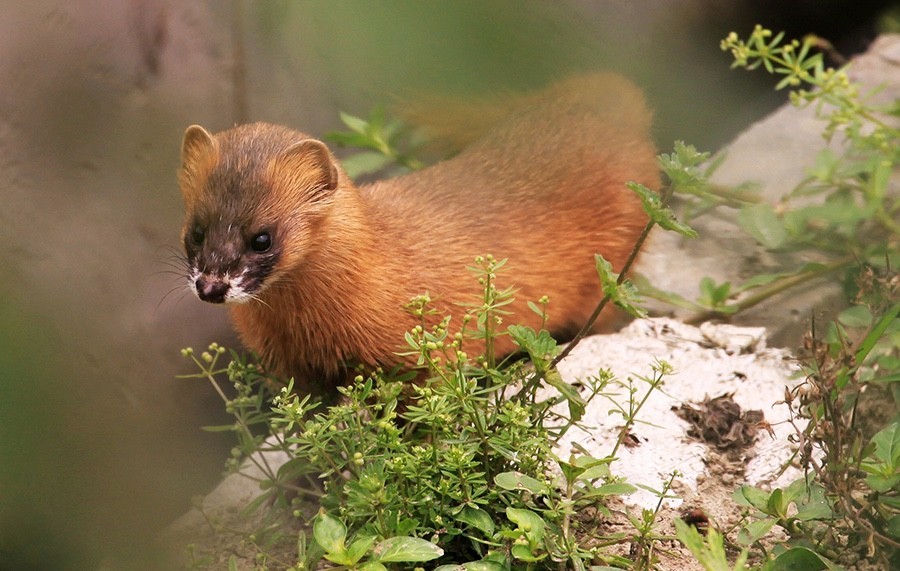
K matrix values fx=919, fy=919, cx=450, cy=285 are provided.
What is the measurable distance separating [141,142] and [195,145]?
0.90ft

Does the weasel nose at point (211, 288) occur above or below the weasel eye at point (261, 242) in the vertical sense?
below

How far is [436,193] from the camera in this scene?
316 centimetres

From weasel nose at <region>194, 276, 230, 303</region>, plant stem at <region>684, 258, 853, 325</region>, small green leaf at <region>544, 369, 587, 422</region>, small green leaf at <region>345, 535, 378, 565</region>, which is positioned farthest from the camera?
plant stem at <region>684, 258, 853, 325</region>

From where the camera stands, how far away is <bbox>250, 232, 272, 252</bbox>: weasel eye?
2420 mm

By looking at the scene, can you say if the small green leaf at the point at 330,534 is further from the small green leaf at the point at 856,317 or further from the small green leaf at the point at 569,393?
the small green leaf at the point at 856,317

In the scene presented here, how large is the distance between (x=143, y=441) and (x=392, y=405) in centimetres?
107

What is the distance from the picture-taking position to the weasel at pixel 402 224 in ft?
8.02

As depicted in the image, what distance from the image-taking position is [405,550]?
6.29ft

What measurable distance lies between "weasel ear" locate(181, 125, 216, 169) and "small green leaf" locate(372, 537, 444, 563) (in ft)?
3.90

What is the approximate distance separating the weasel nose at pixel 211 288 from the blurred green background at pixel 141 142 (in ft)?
0.75

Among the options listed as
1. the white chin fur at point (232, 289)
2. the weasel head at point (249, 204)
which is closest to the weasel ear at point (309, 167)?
the weasel head at point (249, 204)

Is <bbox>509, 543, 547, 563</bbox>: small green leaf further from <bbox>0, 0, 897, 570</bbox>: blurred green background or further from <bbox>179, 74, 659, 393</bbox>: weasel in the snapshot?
<bbox>179, 74, 659, 393</bbox>: weasel

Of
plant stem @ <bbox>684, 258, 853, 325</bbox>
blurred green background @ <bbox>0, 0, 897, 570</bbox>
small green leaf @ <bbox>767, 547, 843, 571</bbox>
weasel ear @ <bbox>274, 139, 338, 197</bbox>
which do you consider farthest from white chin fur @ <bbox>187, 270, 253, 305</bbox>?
plant stem @ <bbox>684, 258, 853, 325</bbox>

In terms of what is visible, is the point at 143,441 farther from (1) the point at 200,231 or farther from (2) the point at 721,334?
(2) the point at 721,334
